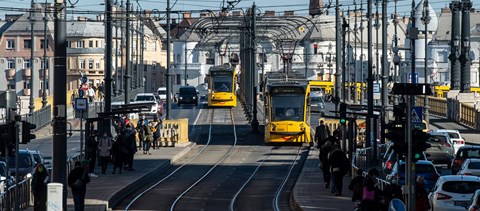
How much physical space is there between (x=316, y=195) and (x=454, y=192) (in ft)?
23.5

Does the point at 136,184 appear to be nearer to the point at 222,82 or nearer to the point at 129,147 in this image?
the point at 129,147

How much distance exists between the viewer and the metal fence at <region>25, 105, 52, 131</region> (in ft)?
242

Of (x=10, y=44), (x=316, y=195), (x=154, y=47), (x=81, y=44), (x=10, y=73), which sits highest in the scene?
(x=154, y=47)

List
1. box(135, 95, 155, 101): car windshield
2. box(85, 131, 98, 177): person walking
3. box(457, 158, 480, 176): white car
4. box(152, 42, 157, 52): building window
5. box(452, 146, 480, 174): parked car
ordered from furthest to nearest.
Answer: box(152, 42, 157, 52): building window < box(135, 95, 155, 101): car windshield < box(452, 146, 480, 174): parked car < box(85, 131, 98, 177): person walking < box(457, 158, 480, 176): white car

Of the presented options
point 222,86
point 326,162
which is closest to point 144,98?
point 222,86

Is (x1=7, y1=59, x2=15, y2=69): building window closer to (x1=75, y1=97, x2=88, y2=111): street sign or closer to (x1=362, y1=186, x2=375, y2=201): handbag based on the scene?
(x1=75, y1=97, x2=88, y2=111): street sign

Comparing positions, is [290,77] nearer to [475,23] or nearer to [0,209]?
[0,209]

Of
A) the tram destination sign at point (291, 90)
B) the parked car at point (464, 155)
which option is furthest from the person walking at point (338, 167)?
the tram destination sign at point (291, 90)

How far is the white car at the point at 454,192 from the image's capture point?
3091 cm

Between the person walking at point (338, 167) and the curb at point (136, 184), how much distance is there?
6.08 metres

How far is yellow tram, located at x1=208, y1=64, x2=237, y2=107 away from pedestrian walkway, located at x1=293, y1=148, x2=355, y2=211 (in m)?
46.6

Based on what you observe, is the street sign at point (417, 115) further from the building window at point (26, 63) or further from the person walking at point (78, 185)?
the building window at point (26, 63)

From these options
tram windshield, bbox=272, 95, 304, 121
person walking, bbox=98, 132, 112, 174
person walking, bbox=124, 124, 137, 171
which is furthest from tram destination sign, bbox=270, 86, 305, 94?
person walking, bbox=98, 132, 112, 174

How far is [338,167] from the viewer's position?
37094 millimetres
